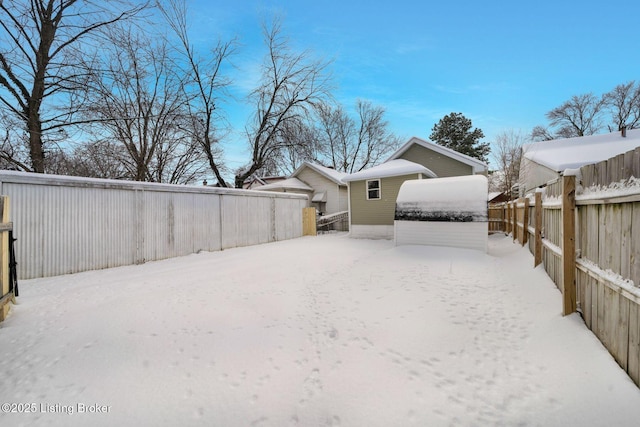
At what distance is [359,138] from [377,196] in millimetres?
22351

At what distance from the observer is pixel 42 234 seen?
6.29 meters

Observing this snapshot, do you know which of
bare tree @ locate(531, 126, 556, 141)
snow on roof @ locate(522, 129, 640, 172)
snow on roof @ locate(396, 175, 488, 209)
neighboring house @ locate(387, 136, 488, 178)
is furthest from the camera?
bare tree @ locate(531, 126, 556, 141)

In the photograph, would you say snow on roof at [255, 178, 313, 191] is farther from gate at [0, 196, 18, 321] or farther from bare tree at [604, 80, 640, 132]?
bare tree at [604, 80, 640, 132]

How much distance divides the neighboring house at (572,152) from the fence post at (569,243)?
973 cm

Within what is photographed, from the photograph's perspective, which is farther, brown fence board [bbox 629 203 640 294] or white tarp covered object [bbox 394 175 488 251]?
white tarp covered object [bbox 394 175 488 251]

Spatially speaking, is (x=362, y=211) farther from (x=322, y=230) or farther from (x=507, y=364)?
(x=507, y=364)

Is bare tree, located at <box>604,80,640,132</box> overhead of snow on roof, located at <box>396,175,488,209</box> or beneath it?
overhead

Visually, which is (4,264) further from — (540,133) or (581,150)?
(540,133)

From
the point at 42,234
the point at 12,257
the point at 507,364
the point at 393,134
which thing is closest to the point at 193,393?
the point at 507,364

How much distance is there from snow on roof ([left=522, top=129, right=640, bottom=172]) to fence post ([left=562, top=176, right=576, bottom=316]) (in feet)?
32.7

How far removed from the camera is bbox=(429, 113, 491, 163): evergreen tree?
3200 cm

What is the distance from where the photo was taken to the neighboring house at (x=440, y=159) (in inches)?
594

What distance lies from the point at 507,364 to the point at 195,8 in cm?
1921

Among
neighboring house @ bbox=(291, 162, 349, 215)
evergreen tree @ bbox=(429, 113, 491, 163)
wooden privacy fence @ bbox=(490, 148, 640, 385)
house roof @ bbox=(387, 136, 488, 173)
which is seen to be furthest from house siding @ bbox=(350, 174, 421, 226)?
evergreen tree @ bbox=(429, 113, 491, 163)
